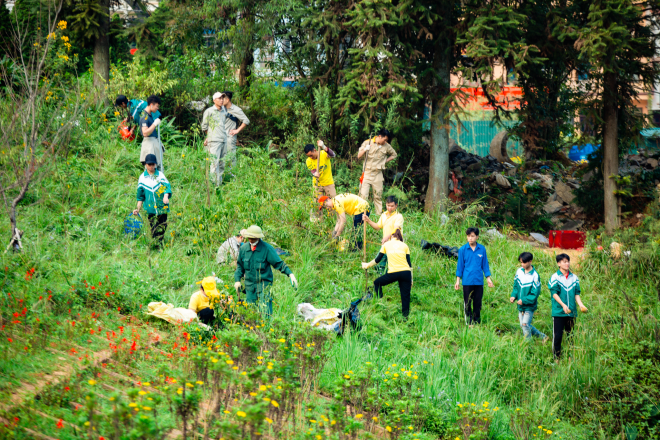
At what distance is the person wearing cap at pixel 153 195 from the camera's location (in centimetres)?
939

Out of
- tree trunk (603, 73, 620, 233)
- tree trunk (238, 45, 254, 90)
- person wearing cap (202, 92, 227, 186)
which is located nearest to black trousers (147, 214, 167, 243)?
person wearing cap (202, 92, 227, 186)

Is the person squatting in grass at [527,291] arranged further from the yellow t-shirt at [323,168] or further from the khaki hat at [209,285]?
the yellow t-shirt at [323,168]

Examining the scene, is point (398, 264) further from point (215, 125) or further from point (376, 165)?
point (215, 125)

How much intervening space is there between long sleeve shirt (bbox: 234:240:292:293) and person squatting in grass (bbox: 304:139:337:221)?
3163 mm

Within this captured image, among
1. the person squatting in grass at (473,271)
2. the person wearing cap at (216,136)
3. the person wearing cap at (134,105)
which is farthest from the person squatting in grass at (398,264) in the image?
the person wearing cap at (134,105)

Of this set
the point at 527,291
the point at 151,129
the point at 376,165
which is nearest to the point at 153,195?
the point at 151,129

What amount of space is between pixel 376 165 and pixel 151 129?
13.8ft

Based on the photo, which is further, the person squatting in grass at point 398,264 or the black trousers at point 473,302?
the black trousers at point 473,302

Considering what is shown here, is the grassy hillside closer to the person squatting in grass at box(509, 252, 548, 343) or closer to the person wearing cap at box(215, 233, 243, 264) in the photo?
the person wearing cap at box(215, 233, 243, 264)

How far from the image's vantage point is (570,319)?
8.20 metres

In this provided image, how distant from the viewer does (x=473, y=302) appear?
8.81 meters

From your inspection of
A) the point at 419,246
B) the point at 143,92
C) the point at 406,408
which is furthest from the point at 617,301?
the point at 143,92

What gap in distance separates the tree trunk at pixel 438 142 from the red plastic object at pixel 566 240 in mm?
2477

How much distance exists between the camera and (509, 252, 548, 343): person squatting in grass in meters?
8.21
